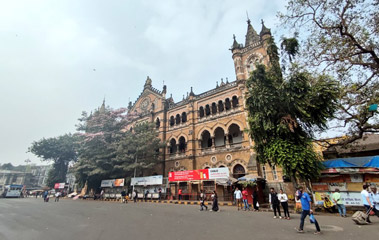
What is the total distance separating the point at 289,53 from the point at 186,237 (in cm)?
1269

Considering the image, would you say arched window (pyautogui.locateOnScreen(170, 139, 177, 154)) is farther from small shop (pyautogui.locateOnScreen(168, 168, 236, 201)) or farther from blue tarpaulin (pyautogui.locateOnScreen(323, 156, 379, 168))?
blue tarpaulin (pyautogui.locateOnScreen(323, 156, 379, 168))

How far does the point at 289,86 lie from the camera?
40.6 ft

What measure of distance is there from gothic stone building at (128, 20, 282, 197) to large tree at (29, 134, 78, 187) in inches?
1091

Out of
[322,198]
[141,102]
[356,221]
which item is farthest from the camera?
[141,102]

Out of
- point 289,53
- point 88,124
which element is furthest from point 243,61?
point 88,124

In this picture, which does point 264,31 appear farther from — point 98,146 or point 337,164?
point 98,146

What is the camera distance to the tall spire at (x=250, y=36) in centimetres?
2425

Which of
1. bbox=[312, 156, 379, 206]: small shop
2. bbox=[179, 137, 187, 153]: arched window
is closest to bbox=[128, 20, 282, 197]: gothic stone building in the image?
bbox=[179, 137, 187, 153]: arched window

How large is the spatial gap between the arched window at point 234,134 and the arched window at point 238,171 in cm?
283

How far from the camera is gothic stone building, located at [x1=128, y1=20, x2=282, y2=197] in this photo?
20.1 metres

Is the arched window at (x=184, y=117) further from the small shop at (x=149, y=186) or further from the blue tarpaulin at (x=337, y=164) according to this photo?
the blue tarpaulin at (x=337, y=164)

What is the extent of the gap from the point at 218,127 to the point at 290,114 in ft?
34.6

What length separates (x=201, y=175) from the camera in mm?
18719

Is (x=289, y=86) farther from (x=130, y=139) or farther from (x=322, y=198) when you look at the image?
(x=130, y=139)
